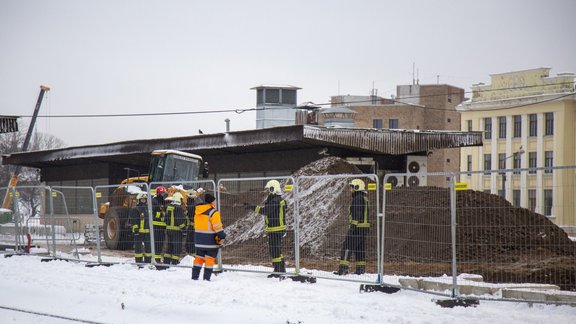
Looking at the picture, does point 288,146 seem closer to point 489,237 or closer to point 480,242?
point 480,242

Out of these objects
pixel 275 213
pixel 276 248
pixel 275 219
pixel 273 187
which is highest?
pixel 273 187

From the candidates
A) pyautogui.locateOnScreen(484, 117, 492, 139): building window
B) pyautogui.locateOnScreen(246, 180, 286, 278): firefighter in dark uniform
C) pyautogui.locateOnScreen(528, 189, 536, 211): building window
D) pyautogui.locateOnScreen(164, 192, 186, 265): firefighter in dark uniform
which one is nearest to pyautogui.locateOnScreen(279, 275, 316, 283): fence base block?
pyautogui.locateOnScreen(246, 180, 286, 278): firefighter in dark uniform

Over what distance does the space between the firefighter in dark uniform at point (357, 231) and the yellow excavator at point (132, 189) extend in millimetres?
9226

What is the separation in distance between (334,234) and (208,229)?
381 cm

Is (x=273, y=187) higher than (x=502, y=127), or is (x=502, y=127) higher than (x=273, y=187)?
(x=502, y=127)

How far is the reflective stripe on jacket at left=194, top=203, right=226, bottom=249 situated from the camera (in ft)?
52.1

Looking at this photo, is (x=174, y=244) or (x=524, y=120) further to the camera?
(x=524, y=120)

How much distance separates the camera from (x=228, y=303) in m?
13.3

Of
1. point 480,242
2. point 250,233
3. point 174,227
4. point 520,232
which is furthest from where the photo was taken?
point 250,233

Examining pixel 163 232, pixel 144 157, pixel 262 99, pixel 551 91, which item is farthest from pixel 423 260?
pixel 551 91

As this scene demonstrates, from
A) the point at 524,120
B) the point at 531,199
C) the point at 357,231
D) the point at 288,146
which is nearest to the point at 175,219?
the point at 357,231

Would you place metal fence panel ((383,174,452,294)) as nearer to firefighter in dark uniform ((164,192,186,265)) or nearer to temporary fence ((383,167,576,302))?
temporary fence ((383,167,576,302))

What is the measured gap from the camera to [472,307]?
39.8 feet

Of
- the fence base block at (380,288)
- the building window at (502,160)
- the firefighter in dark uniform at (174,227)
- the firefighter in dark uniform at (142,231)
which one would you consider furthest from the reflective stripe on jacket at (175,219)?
the building window at (502,160)
